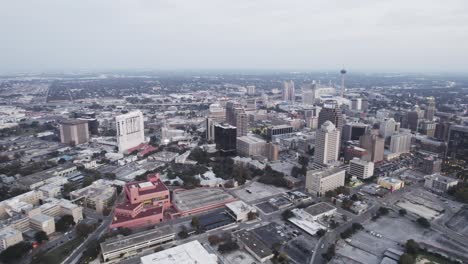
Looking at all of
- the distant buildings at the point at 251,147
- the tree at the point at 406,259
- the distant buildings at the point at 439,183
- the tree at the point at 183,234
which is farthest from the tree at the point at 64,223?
the distant buildings at the point at 439,183

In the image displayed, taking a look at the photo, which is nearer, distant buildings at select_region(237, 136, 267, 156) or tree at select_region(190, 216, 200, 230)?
tree at select_region(190, 216, 200, 230)

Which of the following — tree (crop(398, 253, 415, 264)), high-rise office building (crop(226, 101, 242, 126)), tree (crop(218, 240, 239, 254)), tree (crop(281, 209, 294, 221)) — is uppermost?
high-rise office building (crop(226, 101, 242, 126))

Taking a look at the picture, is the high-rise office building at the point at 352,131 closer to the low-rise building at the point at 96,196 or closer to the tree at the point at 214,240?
the tree at the point at 214,240

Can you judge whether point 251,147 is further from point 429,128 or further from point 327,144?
point 429,128

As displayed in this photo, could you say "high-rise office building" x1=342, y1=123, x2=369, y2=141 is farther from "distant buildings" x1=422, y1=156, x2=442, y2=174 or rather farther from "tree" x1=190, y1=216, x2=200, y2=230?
"tree" x1=190, y1=216, x2=200, y2=230

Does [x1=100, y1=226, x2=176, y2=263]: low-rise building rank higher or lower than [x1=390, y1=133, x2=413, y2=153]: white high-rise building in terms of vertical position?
lower

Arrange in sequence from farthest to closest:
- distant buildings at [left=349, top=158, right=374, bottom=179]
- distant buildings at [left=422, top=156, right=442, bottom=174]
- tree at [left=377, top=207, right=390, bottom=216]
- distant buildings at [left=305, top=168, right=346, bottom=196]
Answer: distant buildings at [left=422, top=156, right=442, bottom=174] < distant buildings at [left=349, top=158, right=374, bottom=179] < distant buildings at [left=305, top=168, right=346, bottom=196] < tree at [left=377, top=207, right=390, bottom=216]

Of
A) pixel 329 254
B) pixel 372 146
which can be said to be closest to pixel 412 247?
pixel 329 254

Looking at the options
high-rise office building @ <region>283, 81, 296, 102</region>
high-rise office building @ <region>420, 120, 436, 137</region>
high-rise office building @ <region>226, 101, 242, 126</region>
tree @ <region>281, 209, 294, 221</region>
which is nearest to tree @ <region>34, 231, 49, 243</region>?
tree @ <region>281, 209, 294, 221</region>
